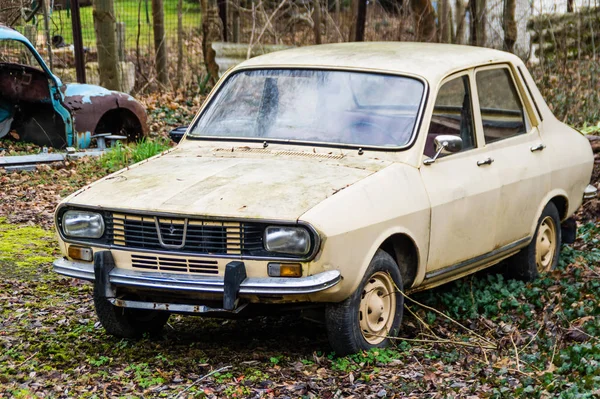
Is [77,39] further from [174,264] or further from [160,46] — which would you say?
[174,264]

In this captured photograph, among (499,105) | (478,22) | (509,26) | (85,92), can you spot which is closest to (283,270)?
(499,105)

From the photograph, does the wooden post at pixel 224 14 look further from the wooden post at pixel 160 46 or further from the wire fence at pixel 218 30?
the wooden post at pixel 160 46

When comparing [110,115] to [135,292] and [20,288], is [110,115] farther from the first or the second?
[135,292]

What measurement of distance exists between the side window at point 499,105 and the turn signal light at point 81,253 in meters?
2.97

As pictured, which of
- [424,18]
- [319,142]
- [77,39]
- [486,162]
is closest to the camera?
[319,142]

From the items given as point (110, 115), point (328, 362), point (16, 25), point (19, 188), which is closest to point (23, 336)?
point (328, 362)

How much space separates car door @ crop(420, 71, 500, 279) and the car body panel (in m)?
0.01

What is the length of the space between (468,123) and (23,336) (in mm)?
3377

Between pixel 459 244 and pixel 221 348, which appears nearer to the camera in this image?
pixel 221 348

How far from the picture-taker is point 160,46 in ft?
56.4

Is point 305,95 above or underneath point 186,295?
above

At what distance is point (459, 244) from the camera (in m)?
6.22

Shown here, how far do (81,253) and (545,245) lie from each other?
387 centimetres

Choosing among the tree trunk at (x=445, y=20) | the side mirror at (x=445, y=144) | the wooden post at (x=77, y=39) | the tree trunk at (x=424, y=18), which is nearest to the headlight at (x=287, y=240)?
the side mirror at (x=445, y=144)
